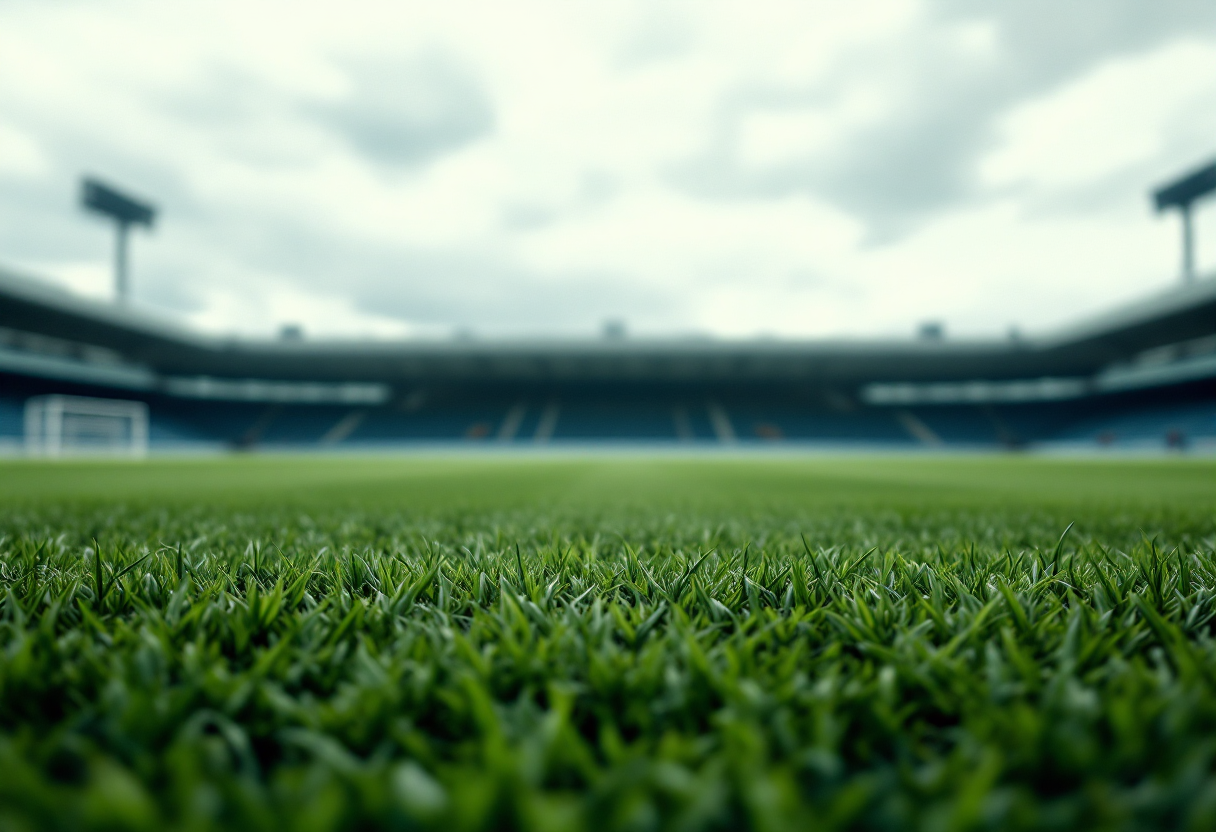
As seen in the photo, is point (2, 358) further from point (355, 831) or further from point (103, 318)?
point (355, 831)

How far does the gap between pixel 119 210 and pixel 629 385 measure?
3167cm

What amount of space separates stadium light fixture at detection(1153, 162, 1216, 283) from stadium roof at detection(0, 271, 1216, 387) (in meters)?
5.46

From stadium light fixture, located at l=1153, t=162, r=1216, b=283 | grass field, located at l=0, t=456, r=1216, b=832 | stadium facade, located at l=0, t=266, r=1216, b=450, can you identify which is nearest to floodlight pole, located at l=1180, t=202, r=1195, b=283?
stadium light fixture, located at l=1153, t=162, r=1216, b=283

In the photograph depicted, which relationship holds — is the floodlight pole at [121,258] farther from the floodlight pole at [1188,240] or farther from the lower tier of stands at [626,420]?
the floodlight pole at [1188,240]

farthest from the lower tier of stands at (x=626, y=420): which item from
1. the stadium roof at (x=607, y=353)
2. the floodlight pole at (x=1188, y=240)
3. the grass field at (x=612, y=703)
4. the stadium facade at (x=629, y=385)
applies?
the grass field at (x=612, y=703)

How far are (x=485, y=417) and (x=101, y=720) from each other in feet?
128

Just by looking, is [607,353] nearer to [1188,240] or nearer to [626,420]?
[626,420]

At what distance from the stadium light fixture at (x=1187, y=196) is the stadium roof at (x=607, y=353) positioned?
5.46 meters

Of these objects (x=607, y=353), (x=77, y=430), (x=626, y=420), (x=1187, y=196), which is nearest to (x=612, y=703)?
(x=607, y=353)

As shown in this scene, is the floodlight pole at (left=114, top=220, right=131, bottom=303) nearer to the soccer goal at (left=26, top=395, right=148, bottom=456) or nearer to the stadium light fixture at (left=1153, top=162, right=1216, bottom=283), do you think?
the soccer goal at (left=26, top=395, right=148, bottom=456)

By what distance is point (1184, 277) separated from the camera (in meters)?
29.8

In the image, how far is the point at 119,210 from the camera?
3142cm

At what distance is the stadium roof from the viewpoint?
77.4ft

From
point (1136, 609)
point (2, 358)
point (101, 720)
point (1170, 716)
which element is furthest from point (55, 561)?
point (2, 358)
